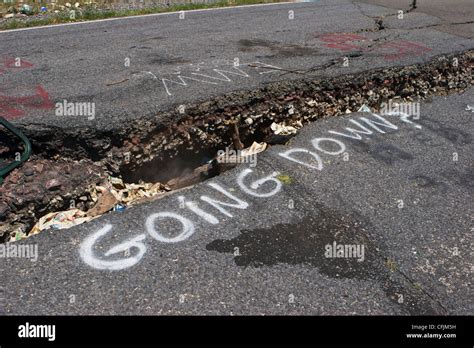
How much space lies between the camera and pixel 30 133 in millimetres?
4234

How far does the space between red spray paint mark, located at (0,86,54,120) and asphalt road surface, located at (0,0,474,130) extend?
1 centimetres

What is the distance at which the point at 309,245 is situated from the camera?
10.4 ft

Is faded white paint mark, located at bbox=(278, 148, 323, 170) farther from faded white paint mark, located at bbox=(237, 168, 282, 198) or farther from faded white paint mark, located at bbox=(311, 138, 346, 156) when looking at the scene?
faded white paint mark, located at bbox=(237, 168, 282, 198)

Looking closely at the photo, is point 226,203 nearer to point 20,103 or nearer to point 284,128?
point 284,128

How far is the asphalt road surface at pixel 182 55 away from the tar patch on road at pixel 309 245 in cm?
200

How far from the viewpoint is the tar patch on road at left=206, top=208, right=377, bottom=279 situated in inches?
118

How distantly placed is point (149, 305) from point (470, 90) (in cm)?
573

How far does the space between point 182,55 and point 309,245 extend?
433cm

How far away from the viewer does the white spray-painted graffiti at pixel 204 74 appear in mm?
5486

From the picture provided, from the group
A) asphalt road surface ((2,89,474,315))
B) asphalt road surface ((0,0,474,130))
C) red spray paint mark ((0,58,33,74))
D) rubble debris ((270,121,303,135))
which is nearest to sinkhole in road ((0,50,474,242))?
rubble debris ((270,121,303,135))

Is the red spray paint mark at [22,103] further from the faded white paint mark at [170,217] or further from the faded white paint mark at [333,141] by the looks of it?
the faded white paint mark at [333,141]

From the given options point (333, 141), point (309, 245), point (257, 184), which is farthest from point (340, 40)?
point (309, 245)

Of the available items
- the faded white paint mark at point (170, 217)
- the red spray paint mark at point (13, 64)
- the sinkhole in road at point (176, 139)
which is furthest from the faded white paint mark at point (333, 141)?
the red spray paint mark at point (13, 64)
